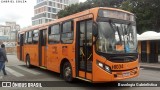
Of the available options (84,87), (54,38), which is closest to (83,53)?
(84,87)

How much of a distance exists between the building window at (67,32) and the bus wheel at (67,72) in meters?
1.07

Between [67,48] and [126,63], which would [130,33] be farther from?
[67,48]

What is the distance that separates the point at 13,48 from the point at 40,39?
5087cm

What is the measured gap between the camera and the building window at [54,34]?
41.4 ft

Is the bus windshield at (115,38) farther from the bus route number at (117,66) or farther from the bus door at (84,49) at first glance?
the bus door at (84,49)

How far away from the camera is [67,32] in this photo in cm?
1155

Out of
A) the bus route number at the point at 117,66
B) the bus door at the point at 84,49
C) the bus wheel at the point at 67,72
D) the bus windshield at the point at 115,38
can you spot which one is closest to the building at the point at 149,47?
the bus wheel at the point at 67,72

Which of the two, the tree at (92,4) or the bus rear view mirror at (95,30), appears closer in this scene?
the bus rear view mirror at (95,30)

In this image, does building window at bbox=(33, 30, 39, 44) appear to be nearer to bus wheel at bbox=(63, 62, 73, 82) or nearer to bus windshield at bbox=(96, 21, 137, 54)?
bus wheel at bbox=(63, 62, 73, 82)

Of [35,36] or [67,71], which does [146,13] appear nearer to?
[35,36]

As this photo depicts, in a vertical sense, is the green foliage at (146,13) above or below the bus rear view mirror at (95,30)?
above

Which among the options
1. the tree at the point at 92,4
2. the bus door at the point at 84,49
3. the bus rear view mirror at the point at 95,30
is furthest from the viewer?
the tree at the point at 92,4

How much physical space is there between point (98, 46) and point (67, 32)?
2.74 meters

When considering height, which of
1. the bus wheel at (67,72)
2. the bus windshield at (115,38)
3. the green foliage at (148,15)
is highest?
the green foliage at (148,15)
